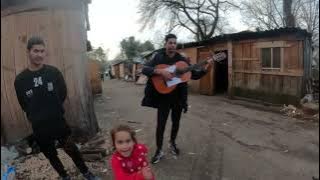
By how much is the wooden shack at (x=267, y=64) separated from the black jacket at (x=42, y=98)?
7621 millimetres

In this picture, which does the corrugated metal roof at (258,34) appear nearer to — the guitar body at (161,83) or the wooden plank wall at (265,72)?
the wooden plank wall at (265,72)

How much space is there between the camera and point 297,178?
426 cm

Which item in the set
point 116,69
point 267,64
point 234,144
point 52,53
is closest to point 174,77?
point 52,53

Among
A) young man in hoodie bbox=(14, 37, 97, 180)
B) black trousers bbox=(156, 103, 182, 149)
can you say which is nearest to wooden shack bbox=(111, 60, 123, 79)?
black trousers bbox=(156, 103, 182, 149)

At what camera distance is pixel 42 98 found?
3.49m

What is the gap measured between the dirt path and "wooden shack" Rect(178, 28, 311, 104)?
59.5 inches

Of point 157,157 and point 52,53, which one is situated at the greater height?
point 52,53

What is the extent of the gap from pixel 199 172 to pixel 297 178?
3.47 ft

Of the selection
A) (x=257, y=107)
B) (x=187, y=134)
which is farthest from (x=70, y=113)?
(x=257, y=107)

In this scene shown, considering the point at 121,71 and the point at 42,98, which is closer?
the point at 42,98

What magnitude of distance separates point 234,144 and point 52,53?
9.65ft

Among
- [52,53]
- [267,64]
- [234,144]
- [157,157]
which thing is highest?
[52,53]

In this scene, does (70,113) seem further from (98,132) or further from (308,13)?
(308,13)

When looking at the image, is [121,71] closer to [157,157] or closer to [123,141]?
[157,157]
